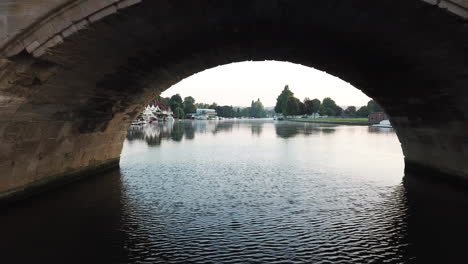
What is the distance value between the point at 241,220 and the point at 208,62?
1016 centimetres

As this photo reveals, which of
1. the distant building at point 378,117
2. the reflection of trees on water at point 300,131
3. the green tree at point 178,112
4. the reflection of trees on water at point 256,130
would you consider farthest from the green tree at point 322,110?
the reflection of trees on water at point 300,131

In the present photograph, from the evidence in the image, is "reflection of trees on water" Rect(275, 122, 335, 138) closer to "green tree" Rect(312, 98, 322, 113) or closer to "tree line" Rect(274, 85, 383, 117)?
"tree line" Rect(274, 85, 383, 117)

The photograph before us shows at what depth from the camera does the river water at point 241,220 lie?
10586mm

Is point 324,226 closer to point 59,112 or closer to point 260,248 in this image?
point 260,248

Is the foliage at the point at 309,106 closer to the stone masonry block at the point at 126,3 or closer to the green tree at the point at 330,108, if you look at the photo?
the green tree at the point at 330,108

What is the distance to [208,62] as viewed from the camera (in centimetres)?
2000

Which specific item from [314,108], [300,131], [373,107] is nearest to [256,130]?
[300,131]

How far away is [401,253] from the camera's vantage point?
10.6 meters

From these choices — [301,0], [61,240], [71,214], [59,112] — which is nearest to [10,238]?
[61,240]

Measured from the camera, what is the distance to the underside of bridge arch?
10.9 m

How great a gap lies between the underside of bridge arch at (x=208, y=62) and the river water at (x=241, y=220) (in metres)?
2.58

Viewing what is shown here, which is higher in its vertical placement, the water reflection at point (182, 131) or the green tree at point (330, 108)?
the green tree at point (330, 108)

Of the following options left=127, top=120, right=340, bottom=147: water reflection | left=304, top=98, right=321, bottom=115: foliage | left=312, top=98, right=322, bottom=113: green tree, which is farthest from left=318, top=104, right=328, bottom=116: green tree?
left=127, top=120, right=340, bottom=147: water reflection

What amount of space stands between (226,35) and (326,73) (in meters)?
10.2
